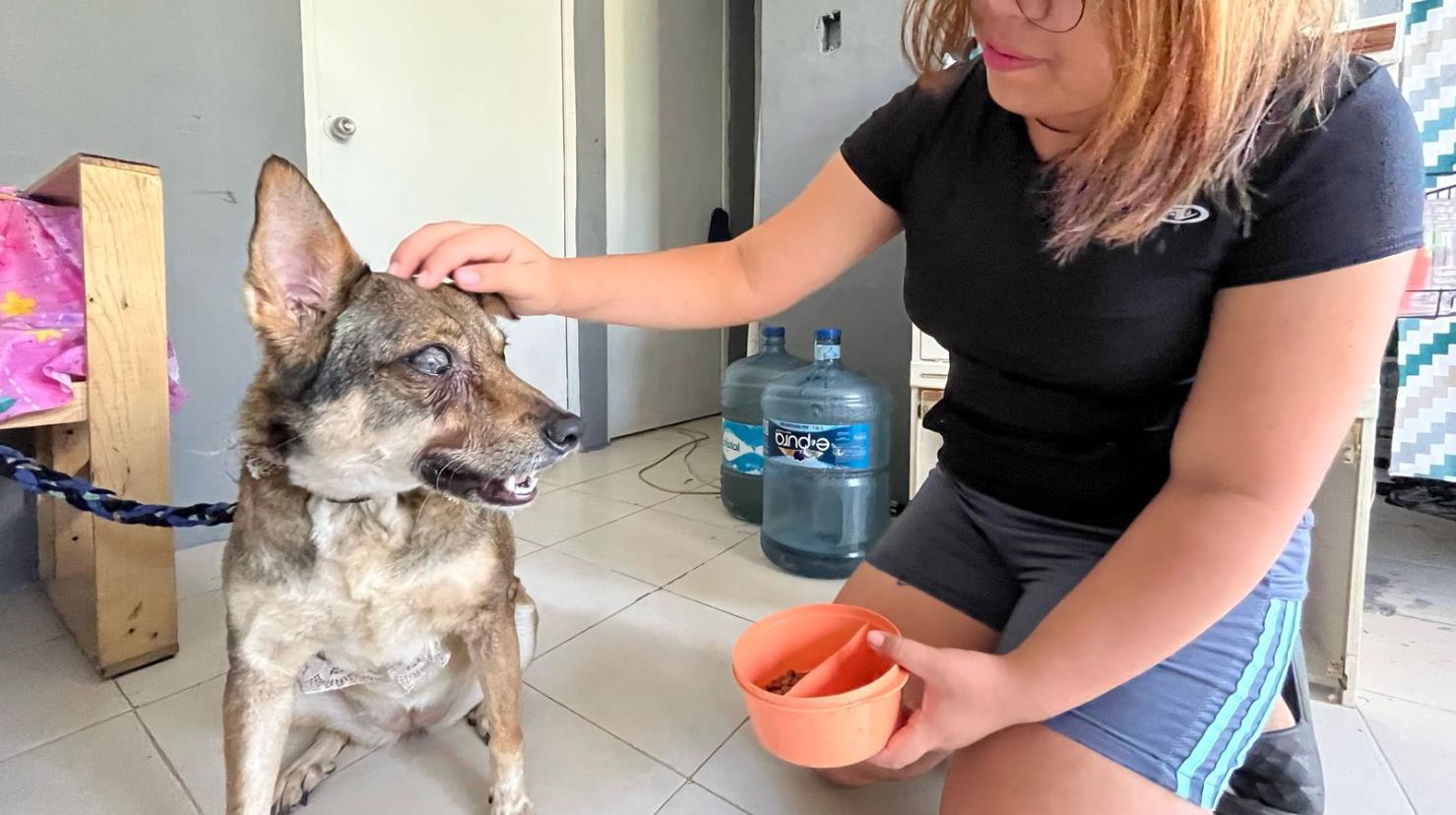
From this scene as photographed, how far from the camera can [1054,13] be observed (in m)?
0.59

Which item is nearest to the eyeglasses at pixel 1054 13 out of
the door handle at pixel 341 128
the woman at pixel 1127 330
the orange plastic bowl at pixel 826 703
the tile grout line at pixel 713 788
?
the woman at pixel 1127 330

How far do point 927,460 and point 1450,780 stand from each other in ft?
3.14

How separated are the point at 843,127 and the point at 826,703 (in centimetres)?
200

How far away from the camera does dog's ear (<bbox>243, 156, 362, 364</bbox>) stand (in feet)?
2.45

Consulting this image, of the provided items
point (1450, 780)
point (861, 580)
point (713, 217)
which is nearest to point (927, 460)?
point (861, 580)

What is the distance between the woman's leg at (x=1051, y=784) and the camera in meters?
0.65

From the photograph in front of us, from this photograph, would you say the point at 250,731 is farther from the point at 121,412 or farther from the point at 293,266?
the point at 121,412

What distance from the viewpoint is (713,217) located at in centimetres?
354

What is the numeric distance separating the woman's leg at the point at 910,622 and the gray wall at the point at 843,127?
47.9 inches

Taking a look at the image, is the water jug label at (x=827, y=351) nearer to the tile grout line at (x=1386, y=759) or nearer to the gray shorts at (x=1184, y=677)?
the gray shorts at (x=1184, y=677)

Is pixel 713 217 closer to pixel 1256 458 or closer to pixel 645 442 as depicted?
pixel 645 442

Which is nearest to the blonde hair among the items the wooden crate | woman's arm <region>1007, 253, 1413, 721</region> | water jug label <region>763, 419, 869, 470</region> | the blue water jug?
woman's arm <region>1007, 253, 1413, 721</region>

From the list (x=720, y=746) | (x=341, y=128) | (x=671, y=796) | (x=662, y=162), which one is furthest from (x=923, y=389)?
(x=662, y=162)

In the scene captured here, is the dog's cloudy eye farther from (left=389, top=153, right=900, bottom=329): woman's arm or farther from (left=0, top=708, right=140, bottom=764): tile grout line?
(left=0, top=708, right=140, bottom=764): tile grout line
